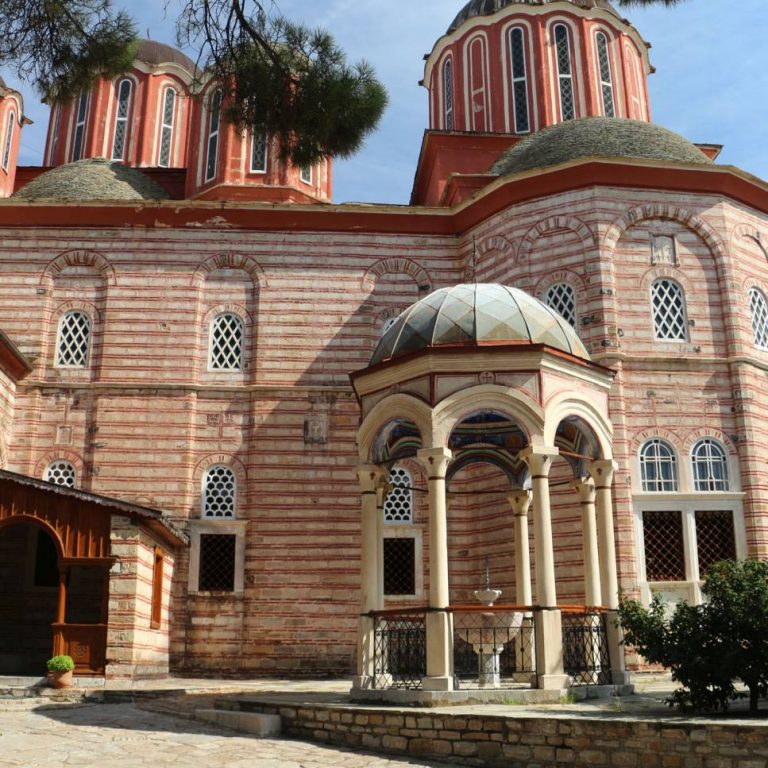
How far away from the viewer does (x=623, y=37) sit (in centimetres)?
2244

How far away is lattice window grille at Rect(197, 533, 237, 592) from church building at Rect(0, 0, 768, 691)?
0.12 feet

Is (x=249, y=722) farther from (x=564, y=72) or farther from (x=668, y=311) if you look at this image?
(x=564, y=72)

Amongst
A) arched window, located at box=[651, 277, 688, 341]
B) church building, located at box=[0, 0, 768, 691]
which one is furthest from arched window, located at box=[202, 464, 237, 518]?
arched window, located at box=[651, 277, 688, 341]

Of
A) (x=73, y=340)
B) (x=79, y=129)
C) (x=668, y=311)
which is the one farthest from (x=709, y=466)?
(x=79, y=129)

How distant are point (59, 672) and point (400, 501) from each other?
6511mm

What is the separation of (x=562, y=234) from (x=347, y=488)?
19.8 feet

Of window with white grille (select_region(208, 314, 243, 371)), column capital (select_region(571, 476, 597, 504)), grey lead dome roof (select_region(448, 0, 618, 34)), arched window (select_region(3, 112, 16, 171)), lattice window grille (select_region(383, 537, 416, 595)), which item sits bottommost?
lattice window grille (select_region(383, 537, 416, 595))

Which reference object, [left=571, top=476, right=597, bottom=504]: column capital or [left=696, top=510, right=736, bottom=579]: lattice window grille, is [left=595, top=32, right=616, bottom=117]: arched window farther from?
[left=571, top=476, right=597, bottom=504]: column capital

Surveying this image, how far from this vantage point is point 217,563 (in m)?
16.1

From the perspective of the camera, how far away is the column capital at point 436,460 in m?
9.95

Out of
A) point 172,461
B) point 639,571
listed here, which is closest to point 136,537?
point 172,461

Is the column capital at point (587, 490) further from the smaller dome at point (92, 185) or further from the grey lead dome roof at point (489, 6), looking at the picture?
the grey lead dome roof at point (489, 6)

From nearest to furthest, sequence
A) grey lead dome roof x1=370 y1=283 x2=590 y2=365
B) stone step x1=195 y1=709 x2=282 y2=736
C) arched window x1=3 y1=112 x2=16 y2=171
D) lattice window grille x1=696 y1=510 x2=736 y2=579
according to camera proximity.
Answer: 1. stone step x1=195 y1=709 x2=282 y2=736
2. grey lead dome roof x1=370 y1=283 x2=590 y2=365
3. lattice window grille x1=696 y1=510 x2=736 y2=579
4. arched window x1=3 y1=112 x2=16 y2=171

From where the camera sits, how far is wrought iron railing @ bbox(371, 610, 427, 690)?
966 cm
